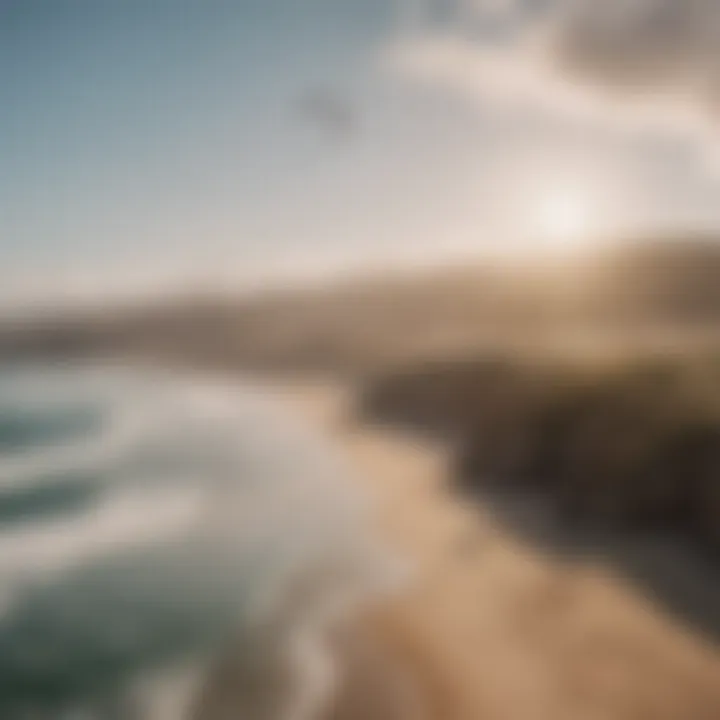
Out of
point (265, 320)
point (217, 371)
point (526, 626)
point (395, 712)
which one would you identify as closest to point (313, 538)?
point (526, 626)

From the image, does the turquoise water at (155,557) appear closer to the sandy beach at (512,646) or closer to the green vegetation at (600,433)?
the sandy beach at (512,646)

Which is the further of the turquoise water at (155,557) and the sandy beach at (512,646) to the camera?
the turquoise water at (155,557)

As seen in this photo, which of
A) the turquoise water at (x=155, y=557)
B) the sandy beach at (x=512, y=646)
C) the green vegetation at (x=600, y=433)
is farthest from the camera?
the green vegetation at (x=600, y=433)

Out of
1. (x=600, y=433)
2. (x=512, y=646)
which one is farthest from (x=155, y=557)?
(x=600, y=433)

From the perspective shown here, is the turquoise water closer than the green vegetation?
Yes

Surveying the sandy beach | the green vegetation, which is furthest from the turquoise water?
the green vegetation

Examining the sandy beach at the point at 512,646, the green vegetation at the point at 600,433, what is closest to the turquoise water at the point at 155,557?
the sandy beach at the point at 512,646

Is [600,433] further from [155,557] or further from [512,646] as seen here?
[155,557]

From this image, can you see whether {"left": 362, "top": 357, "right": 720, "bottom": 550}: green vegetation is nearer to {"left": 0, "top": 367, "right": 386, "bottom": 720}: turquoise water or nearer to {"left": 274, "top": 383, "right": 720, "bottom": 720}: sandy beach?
{"left": 274, "top": 383, "right": 720, "bottom": 720}: sandy beach
